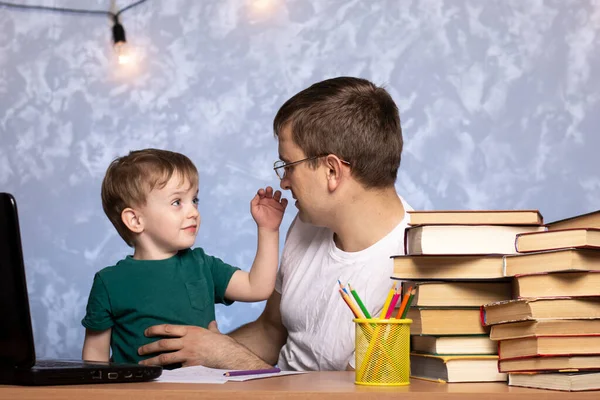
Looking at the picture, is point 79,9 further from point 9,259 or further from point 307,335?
point 9,259

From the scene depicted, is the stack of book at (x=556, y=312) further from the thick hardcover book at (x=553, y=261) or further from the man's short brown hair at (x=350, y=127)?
the man's short brown hair at (x=350, y=127)

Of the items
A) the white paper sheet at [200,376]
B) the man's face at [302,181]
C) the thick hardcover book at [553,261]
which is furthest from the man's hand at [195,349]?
the thick hardcover book at [553,261]

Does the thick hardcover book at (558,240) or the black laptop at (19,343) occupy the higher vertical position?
the thick hardcover book at (558,240)

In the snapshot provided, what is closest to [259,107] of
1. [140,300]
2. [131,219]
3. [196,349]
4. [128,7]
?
[128,7]

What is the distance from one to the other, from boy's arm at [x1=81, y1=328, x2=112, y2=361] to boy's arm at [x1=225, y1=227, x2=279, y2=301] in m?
0.34

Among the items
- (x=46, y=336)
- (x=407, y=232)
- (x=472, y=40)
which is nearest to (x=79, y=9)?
(x=46, y=336)

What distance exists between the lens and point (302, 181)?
216cm

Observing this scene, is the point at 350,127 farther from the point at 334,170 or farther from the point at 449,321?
the point at 449,321

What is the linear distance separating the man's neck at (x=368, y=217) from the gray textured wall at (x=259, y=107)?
186 cm

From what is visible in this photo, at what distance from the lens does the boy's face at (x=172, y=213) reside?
7.08ft

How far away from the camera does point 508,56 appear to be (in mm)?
4125

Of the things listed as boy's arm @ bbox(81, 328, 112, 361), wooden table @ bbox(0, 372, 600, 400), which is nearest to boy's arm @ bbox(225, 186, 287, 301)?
boy's arm @ bbox(81, 328, 112, 361)

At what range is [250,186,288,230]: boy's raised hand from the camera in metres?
2.33

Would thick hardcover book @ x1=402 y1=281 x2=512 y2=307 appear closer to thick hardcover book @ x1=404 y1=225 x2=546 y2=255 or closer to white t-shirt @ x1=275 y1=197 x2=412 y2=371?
thick hardcover book @ x1=404 y1=225 x2=546 y2=255
